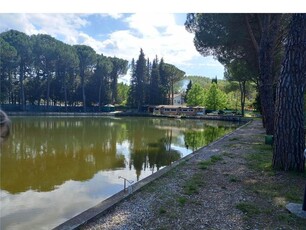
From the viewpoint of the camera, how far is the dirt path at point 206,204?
2988 millimetres

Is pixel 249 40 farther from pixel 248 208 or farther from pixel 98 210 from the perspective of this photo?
pixel 98 210

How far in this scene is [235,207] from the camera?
3.43 m

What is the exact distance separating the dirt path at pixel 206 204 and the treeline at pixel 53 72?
28930mm

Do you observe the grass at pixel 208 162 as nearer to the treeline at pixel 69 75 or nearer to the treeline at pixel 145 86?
the treeline at pixel 69 75

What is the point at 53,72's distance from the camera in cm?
3662

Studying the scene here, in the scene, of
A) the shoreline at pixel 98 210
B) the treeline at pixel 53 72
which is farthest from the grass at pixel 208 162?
the treeline at pixel 53 72

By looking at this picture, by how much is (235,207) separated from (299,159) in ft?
7.52

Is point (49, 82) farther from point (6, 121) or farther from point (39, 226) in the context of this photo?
point (6, 121)

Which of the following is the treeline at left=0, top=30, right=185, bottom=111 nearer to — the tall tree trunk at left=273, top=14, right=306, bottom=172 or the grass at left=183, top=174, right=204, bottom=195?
the grass at left=183, top=174, right=204, bottom=195

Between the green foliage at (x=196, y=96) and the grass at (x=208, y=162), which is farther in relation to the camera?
the green foliage at (x=196, y=96)

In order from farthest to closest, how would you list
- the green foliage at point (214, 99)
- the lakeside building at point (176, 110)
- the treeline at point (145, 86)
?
the treeline at point (145, 86) < the lakeside building at point (176, 110) < the green foliage at point (214, 99)

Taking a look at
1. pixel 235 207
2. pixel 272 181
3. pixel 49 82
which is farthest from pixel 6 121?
pixel 49 82

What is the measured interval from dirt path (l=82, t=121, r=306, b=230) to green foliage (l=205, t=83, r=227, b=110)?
32308 mm

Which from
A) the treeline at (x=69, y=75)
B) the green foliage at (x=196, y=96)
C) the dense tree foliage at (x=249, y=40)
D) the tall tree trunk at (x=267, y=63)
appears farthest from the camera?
the green foliage at (x=196, y=96)
